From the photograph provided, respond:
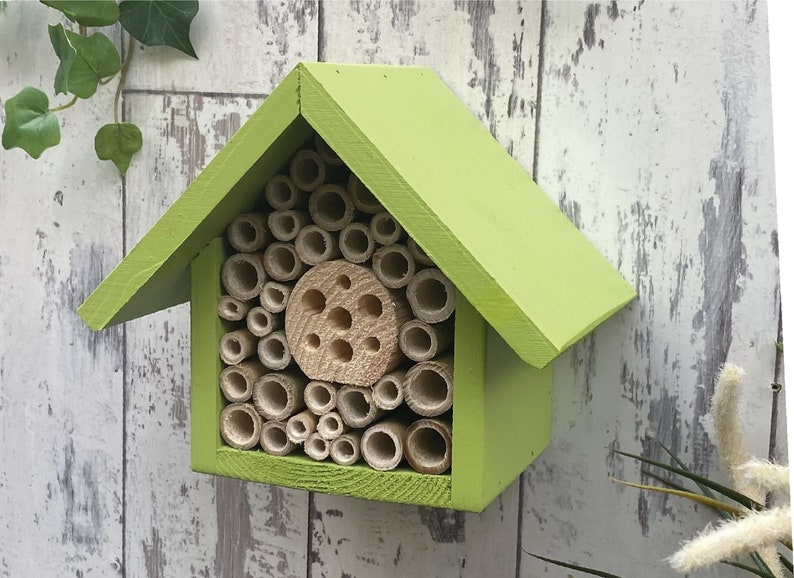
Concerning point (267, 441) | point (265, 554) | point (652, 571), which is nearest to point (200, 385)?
point (267, 441)

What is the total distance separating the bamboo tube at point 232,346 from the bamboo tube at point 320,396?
6cm

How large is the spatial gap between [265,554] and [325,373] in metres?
0.35

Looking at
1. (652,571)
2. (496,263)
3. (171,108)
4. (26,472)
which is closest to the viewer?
(496,263)

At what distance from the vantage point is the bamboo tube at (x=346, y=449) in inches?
28.3

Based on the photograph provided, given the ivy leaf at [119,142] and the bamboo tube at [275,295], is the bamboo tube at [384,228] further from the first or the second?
the ivy leaf at [119,142]

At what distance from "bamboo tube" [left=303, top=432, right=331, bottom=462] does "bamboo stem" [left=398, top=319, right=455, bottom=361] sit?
0.09 meters

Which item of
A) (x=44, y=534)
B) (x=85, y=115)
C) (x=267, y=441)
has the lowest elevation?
(x=44, y=534)

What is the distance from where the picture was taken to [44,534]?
1104 millimetres

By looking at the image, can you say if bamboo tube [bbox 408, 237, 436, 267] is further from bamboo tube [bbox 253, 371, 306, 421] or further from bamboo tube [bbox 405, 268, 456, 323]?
bamboo tube [bbox 253, 371, 306, 421]

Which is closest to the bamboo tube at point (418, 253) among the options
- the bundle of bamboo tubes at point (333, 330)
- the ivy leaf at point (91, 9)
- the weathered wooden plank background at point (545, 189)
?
the bundle of bamboo tubes at point (333, 330)

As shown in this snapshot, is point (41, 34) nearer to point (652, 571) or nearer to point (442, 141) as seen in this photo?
point (442, 141)

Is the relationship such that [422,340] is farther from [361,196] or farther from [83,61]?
[83,61]

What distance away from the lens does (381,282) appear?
70 cm

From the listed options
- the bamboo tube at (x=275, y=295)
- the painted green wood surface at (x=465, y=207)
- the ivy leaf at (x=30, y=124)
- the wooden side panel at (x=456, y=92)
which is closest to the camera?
the painted green wood surface at (x=465, y=207)
